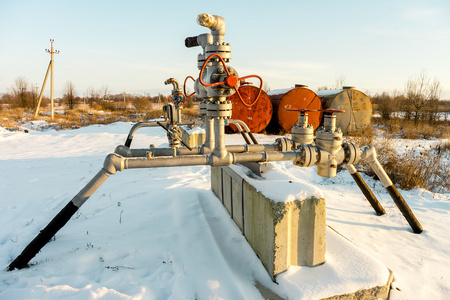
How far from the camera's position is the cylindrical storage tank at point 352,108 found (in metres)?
11.8

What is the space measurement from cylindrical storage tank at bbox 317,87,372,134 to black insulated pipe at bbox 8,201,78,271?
1130 centimetres

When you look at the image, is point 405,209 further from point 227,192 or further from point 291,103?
point 291,103

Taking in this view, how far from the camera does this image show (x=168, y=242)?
2766mm

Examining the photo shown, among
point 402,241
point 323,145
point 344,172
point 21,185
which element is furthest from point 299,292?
point 21,185

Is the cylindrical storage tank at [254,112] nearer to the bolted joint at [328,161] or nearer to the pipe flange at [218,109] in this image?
the bolted joint at [328,161]

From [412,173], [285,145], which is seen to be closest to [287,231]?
[285,145]

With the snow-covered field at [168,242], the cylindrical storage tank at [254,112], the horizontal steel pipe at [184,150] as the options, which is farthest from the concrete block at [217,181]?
the cylindrical storage tank at [254,112]

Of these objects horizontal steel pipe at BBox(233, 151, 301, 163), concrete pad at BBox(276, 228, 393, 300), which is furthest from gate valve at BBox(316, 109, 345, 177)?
concrete pad at BBox(276, 228, 393, 300)

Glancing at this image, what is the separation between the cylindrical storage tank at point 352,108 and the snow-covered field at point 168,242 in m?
7.27

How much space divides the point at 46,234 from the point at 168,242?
1.07m

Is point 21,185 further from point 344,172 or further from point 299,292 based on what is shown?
point 344,172

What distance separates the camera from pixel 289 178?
2.64 m

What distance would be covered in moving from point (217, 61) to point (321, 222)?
5.24 ft

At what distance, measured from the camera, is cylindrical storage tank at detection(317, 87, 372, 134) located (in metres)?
11.8
